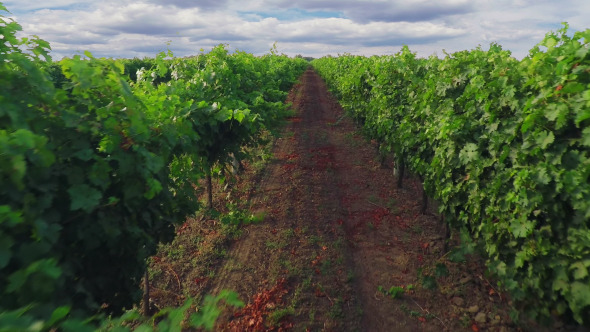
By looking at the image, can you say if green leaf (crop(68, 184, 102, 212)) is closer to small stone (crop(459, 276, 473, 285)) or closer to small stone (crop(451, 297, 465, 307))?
small stone (crop(451, 297, 465, 307))

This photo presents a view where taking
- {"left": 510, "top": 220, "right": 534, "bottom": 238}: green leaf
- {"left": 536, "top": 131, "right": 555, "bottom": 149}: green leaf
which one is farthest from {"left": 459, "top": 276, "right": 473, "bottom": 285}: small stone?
{"left": 536, "top": 131, "right": 555, "bottom": 149}: green leaf

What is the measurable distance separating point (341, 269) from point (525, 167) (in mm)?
3362

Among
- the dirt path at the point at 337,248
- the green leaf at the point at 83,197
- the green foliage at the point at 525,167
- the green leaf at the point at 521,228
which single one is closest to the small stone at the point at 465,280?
the dirt path at the point at 337,248

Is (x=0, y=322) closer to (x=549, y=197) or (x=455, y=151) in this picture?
(x=549, y=197)

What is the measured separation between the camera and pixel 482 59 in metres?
6.20

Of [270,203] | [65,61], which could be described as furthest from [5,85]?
[270,203]

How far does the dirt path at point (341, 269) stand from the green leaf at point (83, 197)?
3.11 m

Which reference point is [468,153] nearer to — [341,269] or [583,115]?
[583,115]

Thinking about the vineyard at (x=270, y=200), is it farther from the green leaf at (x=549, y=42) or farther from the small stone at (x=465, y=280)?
the small stone at (x=465, y=280)

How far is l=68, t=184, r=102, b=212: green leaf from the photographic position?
2.61m

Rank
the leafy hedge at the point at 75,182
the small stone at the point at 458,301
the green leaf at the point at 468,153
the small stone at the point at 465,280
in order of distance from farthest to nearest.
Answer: the small stone at the point at 465,280, the small stone at the point at 458,301, the green leaf at the point at 468,153, the leafy hedge at the point at 75,182

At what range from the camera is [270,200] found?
9.15 m

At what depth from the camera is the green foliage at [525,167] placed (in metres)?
3.54

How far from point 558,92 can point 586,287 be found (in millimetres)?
1817
